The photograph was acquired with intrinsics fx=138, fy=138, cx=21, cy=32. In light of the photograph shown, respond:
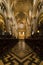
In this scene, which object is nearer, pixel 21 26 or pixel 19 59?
pixel 19 59

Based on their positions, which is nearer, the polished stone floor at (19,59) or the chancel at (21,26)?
the polished stone floor at (19,59)

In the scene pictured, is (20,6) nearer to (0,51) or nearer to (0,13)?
(0,13)

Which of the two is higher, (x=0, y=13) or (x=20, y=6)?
(x=20, y=6)

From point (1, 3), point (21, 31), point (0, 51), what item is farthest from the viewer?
point (21, 31)

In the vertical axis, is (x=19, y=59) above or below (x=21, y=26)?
below

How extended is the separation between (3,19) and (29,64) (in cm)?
1714

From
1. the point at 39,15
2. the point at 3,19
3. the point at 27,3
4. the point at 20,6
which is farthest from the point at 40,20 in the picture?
the point at 20,6

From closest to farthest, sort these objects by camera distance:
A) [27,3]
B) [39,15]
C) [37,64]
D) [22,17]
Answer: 1. [37,64]
2. [39,15]
3. [27,3]
4. [22,17]

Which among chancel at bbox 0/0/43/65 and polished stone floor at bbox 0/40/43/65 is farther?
chancel at bbox 0/0/43/65

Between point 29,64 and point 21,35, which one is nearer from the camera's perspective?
point 29,64

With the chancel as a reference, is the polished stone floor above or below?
below

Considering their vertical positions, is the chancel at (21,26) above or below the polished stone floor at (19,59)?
above

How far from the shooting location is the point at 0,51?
668 cm

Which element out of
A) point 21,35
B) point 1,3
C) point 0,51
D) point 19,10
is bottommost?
point 0,51
